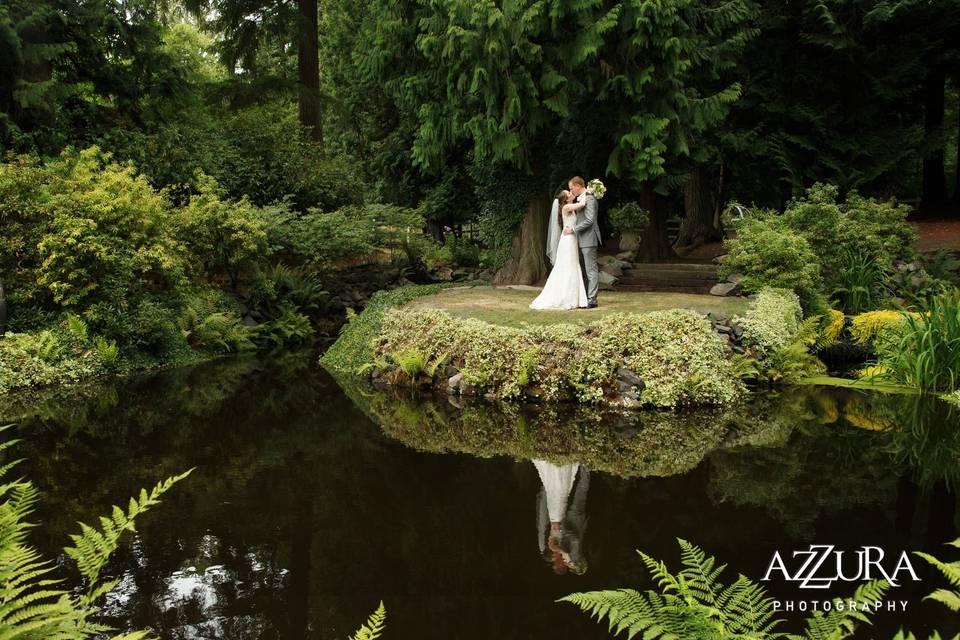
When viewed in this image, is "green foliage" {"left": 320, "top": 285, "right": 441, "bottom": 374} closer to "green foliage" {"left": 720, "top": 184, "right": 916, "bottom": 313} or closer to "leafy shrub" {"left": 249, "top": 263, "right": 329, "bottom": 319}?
"leafy shrub" {"left": 249, "top": 263, "right": 329, "bottom": 319}

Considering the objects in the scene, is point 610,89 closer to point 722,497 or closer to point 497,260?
point 497,260

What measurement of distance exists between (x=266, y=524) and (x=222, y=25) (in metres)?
20.5

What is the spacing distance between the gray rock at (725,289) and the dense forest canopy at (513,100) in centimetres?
250

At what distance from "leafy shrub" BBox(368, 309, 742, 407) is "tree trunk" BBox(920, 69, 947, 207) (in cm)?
1347

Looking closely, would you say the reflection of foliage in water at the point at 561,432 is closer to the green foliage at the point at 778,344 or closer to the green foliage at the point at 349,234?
the green foliage at the point at 778,344

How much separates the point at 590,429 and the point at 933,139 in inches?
649

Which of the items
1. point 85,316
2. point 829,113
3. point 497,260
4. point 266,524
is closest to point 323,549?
point 266,524

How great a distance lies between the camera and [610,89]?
14.6m

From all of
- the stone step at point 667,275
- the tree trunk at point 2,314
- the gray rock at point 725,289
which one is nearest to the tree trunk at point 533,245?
the stone step at point 667,275

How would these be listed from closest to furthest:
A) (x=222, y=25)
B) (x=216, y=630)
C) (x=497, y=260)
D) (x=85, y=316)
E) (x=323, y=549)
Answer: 1. (x=216, y=630)
2. (x=323, y=549)
3. (x=85, y=316)
4. (x=497, y=260)
5. (x=222, y=25)

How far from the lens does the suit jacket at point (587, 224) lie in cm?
1283

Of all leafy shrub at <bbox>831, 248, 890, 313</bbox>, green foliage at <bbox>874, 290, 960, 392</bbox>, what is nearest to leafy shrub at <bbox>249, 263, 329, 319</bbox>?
leafy shrub at <bbox>831, 248, 890, 313</bbox>

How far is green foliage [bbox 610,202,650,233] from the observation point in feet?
75.6
